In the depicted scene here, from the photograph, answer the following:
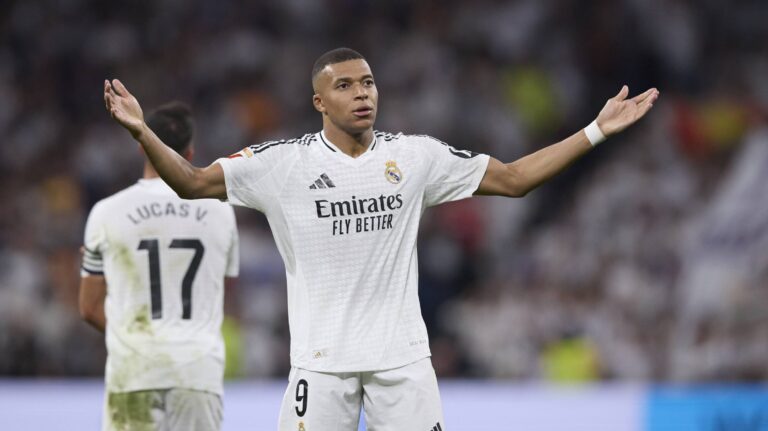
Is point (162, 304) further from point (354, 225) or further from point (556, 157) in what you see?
point (556, 157)

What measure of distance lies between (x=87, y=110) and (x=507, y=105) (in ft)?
15.0

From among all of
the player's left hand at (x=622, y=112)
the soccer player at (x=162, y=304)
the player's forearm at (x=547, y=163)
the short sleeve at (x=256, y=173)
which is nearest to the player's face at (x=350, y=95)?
the short sleeve at (x=256, y=173)

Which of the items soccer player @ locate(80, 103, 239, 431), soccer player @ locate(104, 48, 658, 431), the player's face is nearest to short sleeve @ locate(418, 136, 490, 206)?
soccer player @ locate(104, 48, 658, 431)

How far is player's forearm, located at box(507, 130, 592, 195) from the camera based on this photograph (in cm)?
508

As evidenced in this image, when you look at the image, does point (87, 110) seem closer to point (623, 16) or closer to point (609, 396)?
point (623, 16)

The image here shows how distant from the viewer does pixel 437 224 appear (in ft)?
40.4

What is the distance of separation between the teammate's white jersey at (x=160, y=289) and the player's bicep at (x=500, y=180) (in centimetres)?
159

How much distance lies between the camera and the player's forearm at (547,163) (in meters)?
5.08

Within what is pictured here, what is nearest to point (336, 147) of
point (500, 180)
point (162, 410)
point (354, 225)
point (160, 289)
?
point (354, 225)

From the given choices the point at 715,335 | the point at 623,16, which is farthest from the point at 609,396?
the point at 623,16

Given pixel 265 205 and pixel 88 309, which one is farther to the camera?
pixel 88 309

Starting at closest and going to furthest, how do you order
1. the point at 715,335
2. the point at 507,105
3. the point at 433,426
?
the point at 433,426 → the point at 715,335 → the point at 507,105

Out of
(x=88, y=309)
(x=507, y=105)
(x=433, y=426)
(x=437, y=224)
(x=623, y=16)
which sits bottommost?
(x=433, y=426)

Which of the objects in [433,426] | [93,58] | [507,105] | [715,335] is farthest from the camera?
[93,58]
